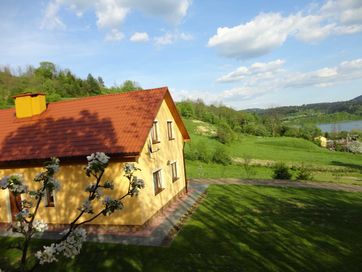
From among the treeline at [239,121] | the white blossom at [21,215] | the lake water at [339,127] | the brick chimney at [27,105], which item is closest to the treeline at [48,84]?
the treeline at [239,121]

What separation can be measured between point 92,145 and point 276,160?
3985cm

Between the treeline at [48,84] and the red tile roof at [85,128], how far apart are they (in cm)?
4150

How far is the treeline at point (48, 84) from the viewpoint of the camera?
62591mm

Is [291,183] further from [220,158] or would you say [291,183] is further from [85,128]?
[220,158]

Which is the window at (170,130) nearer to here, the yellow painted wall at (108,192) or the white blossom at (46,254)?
the yellow painted wall at (108,192)

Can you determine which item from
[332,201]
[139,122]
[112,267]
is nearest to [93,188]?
[112,267]

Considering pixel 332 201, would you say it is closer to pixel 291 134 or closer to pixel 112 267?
pixel 112 267

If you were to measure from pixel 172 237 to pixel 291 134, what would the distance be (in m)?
85.7

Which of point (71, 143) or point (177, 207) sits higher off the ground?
point (71, 143)

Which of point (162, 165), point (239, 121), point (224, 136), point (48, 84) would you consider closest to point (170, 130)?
point (162, 165)

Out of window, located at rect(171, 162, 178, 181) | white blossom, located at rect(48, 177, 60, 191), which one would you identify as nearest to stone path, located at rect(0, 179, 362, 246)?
window, located at rect(171, 162, 178, 181)

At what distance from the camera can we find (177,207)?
16.9m

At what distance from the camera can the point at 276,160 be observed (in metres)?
48.8

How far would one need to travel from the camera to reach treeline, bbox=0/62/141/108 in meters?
62.6
